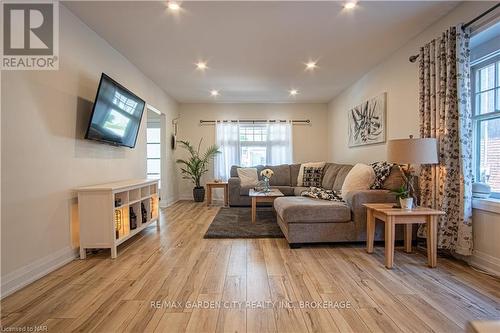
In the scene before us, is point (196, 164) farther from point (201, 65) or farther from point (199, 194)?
point (201, 65)

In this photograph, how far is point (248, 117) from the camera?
6391 millimetres

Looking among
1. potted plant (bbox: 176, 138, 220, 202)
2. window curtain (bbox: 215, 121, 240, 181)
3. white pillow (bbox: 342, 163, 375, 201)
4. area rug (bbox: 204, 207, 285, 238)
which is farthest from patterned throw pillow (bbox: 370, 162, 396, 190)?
potted plant (bbox: 176, 138, 220, 202)

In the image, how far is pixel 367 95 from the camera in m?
4.28

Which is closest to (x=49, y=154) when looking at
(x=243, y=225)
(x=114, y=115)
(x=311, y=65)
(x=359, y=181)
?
(x=114, y=115)

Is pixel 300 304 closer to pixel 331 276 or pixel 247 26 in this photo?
pixel 331 276

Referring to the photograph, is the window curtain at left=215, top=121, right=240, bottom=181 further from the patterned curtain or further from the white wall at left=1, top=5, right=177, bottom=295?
the patterned curtain

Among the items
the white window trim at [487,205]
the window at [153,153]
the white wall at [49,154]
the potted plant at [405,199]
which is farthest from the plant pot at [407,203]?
the window at [153,153]

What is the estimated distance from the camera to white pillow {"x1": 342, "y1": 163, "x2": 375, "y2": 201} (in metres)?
3.07

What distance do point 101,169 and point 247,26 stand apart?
91.9 inches

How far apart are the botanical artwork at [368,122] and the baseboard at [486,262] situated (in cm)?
188

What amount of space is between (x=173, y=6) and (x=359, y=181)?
2.76m

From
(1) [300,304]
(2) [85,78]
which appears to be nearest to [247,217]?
(1) [300,304]

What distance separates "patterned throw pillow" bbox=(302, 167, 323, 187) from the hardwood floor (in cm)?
253

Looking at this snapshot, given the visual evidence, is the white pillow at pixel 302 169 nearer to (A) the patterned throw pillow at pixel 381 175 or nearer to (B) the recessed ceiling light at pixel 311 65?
(B) the recessed ceiling light at pixel 311 65
